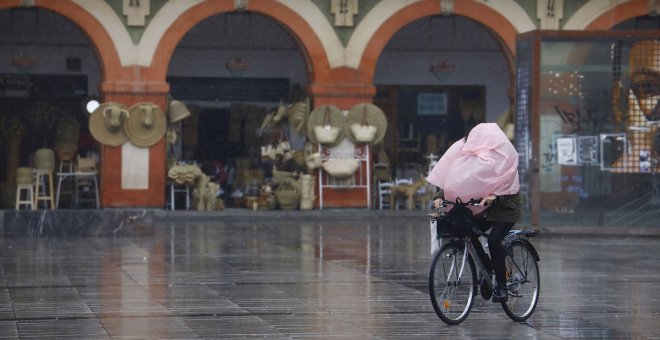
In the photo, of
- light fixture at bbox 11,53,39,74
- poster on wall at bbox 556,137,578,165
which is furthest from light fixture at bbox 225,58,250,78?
poster on wall at bbox 556,137,578,165

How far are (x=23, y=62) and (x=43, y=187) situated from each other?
3.05 metres

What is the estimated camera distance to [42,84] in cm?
3067

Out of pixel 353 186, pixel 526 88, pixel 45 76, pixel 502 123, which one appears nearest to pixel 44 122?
pixel 45 76

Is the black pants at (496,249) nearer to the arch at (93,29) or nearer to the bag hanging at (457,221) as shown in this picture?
the bag hanging at (457,221)

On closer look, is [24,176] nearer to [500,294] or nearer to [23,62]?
[23,62]

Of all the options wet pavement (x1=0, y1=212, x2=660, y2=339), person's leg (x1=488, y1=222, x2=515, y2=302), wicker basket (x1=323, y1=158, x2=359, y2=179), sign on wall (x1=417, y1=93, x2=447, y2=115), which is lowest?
wet pavement (x1=0, y1=212, x2=660, y2=339)

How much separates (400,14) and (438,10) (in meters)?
0.77

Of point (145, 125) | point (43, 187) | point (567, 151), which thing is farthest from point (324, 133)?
point (567, 151)

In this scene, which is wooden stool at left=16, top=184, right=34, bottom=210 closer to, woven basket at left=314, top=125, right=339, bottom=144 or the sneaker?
woven basket at left=314, top=125, right=339, bottom=144

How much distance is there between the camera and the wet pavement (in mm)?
10164

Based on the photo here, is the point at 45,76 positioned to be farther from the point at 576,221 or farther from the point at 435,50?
the point at 576,221

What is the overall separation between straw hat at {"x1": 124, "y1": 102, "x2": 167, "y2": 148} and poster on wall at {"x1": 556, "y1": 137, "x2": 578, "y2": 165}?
880 centimetres

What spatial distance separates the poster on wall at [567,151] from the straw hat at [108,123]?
30.1 feet

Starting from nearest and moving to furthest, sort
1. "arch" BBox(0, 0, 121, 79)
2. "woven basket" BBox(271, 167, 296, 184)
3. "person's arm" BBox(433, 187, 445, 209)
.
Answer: "person's arm" BBox(433, 187, 445, 209) → "arch" BBox(0, 0, 121, 79) → "woven basket" BBox(271, 167, 296, 184)
